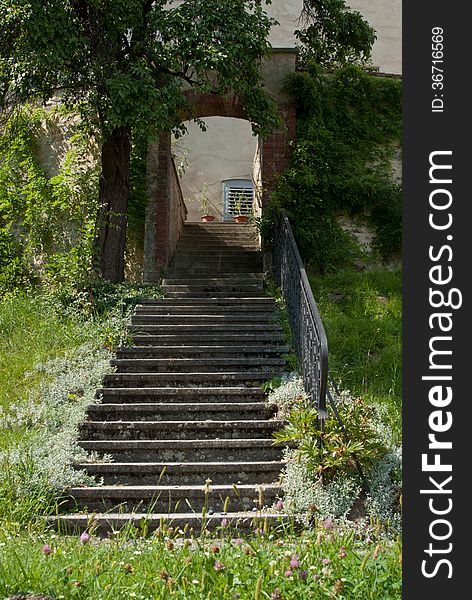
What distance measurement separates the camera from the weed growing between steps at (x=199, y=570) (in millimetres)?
3047

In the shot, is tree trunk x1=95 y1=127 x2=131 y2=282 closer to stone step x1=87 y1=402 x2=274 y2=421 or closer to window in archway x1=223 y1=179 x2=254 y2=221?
stone step x1=87 y1=402 x2=274 y2=421

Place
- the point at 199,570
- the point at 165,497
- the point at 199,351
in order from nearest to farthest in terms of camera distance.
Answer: the point at 199,570 → the point at 165,497 → the point at 199,351

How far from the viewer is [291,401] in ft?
20.2

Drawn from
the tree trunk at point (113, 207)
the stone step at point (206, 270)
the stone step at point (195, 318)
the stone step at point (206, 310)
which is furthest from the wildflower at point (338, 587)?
the stone step at point (206, 270)

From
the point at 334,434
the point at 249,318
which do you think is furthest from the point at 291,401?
the point at 249,318

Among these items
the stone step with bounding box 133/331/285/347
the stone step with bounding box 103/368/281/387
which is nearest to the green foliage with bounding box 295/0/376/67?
the stone step with bounding box 133/331/285/347

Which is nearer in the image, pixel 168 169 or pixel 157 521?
pixel 157 521

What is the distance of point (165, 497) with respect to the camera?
4996 millimetres

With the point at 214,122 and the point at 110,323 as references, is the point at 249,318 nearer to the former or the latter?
the point at 110,323

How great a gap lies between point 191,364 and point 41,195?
5362 millimetres

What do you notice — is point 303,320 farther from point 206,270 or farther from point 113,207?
point 206,270

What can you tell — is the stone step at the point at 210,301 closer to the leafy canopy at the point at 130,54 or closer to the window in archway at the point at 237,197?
the leafy canopy at the point at 130,54

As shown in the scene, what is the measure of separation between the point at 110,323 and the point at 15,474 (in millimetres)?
3531

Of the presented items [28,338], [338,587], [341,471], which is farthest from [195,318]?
[338,587]
